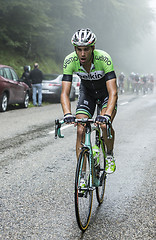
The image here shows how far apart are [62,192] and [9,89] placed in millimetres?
9759

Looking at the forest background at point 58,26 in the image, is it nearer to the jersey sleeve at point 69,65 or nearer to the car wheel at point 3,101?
the car wheel at point 3,101

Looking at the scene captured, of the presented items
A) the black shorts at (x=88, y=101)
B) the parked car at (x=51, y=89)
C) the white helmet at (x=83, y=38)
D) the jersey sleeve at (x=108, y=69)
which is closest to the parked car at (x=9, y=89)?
the parked car at (x=51, y=89)

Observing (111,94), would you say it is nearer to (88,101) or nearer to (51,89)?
(88,101)

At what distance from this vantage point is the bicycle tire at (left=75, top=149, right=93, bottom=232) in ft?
10.8

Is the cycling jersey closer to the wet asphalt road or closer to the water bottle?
the water bottle

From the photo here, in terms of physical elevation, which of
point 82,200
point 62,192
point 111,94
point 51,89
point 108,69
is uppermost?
point 108,69

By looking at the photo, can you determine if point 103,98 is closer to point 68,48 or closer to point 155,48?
point 68,48

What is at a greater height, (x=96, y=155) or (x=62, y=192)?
(x=96, y=155)

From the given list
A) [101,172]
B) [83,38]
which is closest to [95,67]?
[83,38]

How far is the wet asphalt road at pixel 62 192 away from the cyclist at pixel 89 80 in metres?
0.58

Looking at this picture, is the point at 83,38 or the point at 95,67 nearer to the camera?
the point at 83,38

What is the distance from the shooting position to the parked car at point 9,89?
1341 centimetres

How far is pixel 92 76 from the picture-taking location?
4.23 m

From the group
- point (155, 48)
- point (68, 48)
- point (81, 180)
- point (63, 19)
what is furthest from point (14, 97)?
point (155, 48)
